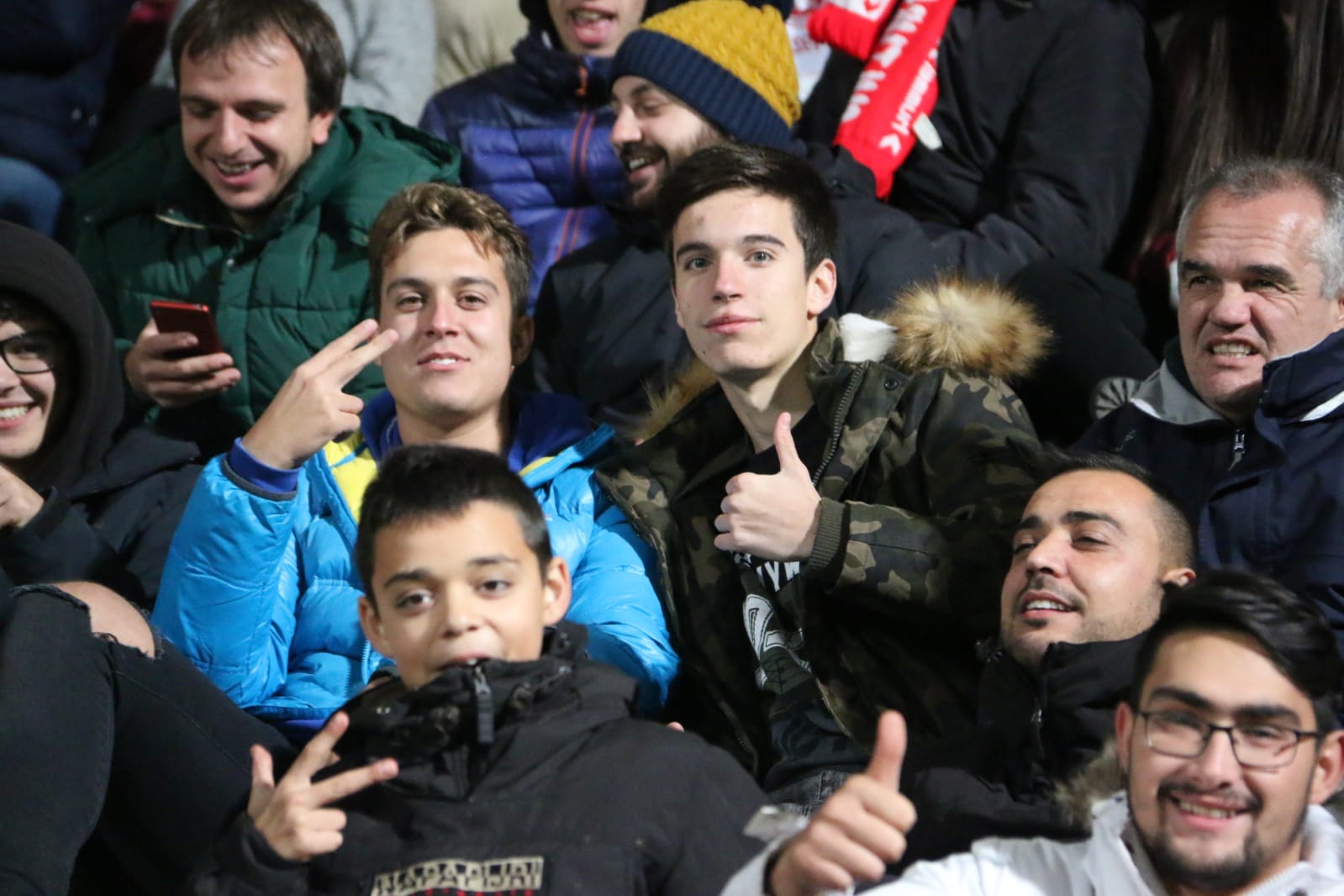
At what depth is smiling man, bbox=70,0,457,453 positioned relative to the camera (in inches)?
150

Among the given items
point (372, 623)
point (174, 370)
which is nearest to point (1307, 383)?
point (372, 623)

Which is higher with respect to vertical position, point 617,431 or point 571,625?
point 617,431

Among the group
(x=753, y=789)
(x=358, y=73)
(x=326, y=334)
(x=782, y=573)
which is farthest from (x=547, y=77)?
(x=753, y=789)

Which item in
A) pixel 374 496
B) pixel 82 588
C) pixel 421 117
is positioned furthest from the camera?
pixel 421 117

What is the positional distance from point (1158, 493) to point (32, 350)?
2078 millimetres

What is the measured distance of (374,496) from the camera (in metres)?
2.44

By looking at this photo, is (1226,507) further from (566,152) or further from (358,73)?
(358,73)

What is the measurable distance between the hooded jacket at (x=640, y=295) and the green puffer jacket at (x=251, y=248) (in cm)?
40

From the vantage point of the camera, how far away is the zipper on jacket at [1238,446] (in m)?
2.85

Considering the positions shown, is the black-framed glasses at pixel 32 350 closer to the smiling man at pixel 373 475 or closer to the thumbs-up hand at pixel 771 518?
the smiling man at pixel 373 475

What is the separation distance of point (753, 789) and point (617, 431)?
137cm

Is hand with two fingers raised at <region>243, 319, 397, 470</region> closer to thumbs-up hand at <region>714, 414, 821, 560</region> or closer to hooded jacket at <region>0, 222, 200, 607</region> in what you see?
hooded jacket at <region>0, 222, 200, 607</region>

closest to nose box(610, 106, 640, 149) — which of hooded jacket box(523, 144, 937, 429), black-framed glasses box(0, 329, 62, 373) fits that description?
hooded jacket box(523, 144, 937, 429)

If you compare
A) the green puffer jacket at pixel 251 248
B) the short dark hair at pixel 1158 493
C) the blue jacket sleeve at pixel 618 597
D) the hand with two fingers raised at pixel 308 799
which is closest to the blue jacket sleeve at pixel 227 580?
the blue jacket sleeve at pixel 618 597
